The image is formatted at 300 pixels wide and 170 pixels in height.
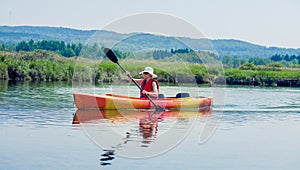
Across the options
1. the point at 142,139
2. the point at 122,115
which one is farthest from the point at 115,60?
the point at 142,139

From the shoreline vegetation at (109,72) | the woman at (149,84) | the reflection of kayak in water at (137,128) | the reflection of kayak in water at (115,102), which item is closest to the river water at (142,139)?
the reflection of kayak in water at (137,128)

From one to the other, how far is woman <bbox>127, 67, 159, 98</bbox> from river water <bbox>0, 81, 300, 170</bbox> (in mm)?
623

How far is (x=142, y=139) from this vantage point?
1433 centimetres

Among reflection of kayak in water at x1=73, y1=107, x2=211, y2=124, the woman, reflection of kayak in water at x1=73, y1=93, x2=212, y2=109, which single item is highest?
the woman

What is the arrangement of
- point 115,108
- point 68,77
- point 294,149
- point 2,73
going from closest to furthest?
point 294,149
point 115,108
point 2,73
point 68,77

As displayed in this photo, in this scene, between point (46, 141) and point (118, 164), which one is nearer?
point (118, 164)

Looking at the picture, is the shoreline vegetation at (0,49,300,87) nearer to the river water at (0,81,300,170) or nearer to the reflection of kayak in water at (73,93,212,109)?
the reflection of kayak in water at (73,93,212,109)

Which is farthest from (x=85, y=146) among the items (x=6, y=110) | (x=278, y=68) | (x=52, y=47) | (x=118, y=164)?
(x=52, y=47)

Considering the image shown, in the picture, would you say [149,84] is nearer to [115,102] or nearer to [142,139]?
[115,102]

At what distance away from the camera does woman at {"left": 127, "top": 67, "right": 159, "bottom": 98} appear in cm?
2000

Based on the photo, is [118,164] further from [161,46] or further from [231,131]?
[161,46]

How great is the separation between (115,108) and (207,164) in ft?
28.9

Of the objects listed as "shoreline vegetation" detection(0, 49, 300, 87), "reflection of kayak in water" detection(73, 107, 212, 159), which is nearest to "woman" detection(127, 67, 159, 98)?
"reflection of kayak in water" detection(73, 107, 212, 159)

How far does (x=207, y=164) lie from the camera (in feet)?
38.8
